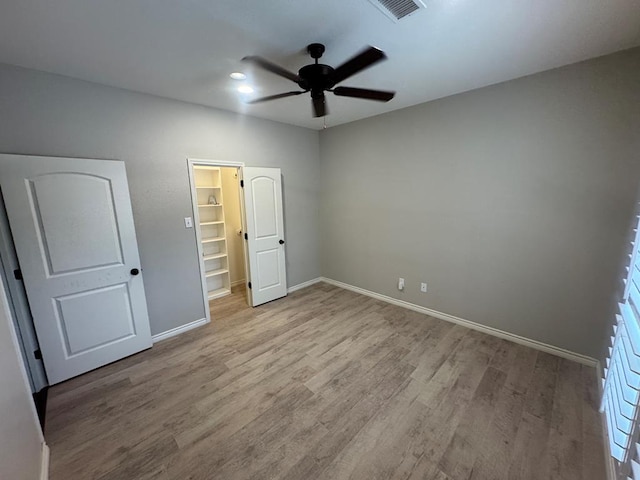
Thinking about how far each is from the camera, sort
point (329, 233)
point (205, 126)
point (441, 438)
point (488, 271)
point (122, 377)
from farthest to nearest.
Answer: point (329, 233), point (205, 126), point (488, 271), point (122, 377), point (441, 438)

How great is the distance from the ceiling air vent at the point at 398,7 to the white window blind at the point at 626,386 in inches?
81.0

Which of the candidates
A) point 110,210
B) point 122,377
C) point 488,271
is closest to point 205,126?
point 110,210

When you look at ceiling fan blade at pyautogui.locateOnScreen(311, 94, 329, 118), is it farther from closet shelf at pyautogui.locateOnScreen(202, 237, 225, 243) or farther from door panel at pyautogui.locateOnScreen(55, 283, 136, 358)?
closet shelf at pyautogui.locateOnScreen(202, 237, 225, 243)

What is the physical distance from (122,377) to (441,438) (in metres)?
2.74

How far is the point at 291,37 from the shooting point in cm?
177

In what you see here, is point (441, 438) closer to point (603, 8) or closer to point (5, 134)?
point (603, 8)

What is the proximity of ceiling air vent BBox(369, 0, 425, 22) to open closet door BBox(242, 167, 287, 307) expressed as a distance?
7.97 feet

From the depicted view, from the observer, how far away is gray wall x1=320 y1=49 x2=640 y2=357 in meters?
2.12

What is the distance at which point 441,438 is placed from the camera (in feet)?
5.59

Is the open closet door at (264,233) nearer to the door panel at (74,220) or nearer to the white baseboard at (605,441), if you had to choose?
the door panel at (74,220)

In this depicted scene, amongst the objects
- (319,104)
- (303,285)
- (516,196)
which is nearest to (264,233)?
(303,285)

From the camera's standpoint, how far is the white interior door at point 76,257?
2.08 meters

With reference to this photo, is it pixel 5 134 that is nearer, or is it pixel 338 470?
pixel 338 470

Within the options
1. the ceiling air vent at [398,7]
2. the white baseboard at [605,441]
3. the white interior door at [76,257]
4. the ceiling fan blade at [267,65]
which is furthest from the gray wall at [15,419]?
the white baseboard at [605,441]
